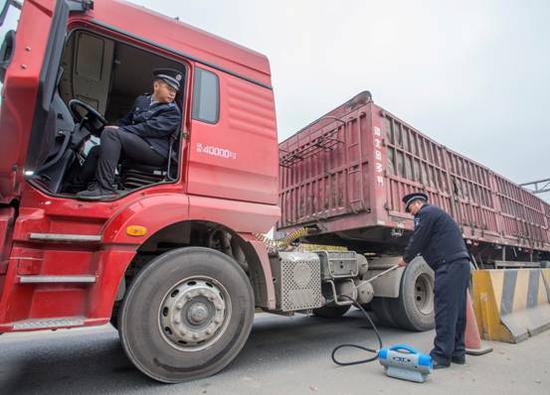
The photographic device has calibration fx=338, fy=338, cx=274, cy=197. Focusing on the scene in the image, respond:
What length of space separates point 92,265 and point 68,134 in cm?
107

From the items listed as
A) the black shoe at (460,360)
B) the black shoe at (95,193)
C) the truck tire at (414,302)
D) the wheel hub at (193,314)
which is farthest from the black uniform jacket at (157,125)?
the truck tire at (414,302)

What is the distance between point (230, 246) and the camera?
3.07 meters

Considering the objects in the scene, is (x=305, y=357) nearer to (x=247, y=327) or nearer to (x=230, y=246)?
(x=247, y=327)

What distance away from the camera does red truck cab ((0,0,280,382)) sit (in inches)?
78.7

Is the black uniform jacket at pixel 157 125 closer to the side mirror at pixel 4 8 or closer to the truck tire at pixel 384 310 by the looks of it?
the side mirror at pixel 4 8

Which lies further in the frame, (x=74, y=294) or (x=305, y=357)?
(x=305, y=357)

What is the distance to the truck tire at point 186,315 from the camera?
230 centimetres

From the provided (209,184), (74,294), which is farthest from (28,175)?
(209,184)

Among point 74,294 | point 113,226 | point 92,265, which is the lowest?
point 74,294

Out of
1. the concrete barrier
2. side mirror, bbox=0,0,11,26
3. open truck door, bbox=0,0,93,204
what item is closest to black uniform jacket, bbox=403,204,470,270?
the concrete barrier

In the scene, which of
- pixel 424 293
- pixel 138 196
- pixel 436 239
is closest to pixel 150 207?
pixel 138 196

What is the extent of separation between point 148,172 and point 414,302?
3.67m

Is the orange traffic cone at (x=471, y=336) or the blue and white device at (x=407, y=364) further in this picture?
the orange traffic cone at (x=471, y=336)

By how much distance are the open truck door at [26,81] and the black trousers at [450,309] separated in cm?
342
